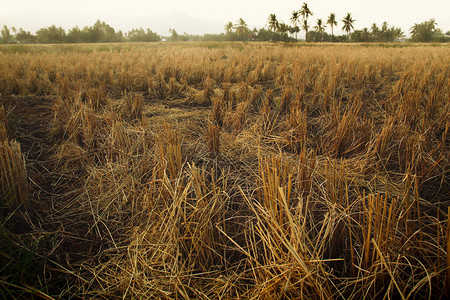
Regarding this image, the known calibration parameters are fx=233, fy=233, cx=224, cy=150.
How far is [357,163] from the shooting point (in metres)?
2.00

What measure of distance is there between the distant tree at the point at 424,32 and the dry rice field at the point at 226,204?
2153 inches

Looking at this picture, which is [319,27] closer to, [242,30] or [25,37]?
[242,30]

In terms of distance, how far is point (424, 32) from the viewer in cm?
4300

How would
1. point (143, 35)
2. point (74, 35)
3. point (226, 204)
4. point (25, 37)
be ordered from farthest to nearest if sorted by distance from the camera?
point (143, 35) < point (74, 35) < point (25, 37) < point (226, 204)

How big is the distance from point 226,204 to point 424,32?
59.6 metres

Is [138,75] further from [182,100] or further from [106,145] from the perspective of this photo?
[106,145]

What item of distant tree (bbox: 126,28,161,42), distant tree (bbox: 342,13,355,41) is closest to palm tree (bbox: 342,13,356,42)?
distant tree (bbox: 342,13,355,41)

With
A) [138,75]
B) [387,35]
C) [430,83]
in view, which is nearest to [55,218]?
[138,75]

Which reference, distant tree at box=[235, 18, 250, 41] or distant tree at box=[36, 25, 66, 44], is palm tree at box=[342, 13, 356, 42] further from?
distant tree at box=[36, 25, 66, 44]

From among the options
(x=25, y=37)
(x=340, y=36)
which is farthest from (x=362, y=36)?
(x=25, y=37)

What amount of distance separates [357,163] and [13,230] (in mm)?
2581

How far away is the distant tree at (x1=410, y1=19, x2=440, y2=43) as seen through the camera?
140 ft

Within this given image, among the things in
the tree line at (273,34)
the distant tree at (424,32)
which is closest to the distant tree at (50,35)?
the tree line at (273,34)

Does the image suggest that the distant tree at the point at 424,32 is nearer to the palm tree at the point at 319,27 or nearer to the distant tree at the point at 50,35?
the palm tree at the point at 319,27
